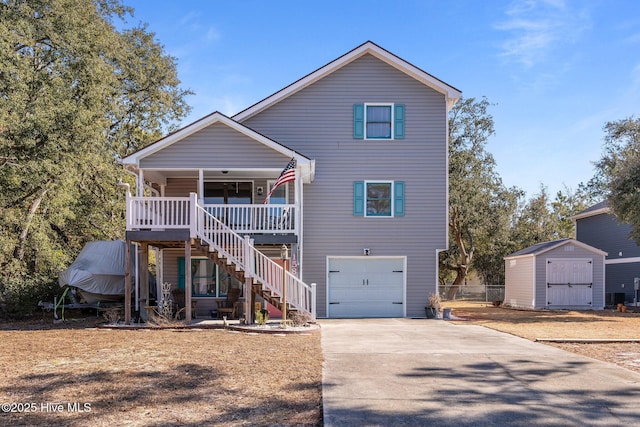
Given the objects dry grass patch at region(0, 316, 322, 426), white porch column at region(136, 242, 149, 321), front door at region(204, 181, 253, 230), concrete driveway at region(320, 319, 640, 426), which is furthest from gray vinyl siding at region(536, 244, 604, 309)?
white porch column at region(136, 242, 149, 321)

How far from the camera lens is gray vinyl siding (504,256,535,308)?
24.0 meters

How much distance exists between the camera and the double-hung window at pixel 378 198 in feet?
59.0

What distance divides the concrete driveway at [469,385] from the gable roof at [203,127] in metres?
6.03

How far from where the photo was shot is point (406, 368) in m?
8.58

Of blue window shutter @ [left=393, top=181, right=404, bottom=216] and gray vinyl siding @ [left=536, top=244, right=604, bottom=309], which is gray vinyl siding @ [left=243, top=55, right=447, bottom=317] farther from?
gray vinyl siding @ [left=536, top=244, right=604, bottom=309]

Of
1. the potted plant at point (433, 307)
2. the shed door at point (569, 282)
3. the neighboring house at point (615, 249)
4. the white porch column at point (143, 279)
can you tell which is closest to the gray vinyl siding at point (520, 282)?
the shed door at point (569, 282)

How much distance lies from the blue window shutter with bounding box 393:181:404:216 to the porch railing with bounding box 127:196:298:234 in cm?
368

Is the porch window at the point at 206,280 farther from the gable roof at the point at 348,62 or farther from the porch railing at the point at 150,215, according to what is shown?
the gable roof at the point at 348,62

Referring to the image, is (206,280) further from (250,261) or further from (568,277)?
(568,277)

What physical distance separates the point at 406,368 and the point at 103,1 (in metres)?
24.2

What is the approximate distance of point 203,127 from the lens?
51.4 feet

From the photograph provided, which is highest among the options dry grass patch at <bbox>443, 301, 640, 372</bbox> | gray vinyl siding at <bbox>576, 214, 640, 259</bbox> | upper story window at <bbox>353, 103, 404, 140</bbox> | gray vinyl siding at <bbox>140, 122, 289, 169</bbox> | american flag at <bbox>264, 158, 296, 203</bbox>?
upper story window at <bbox>353, 103, 404, 140</bbox>

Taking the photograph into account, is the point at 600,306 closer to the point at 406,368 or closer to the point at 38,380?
the point at 406,368

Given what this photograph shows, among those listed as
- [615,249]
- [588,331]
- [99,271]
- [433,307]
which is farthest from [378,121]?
[615,249]
